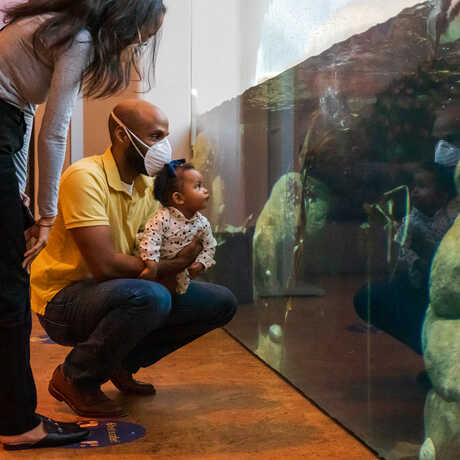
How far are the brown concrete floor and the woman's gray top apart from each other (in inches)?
→ 32.7

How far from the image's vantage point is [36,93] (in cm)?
192

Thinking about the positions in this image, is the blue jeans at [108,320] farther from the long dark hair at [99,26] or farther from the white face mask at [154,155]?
the long dark hair at [99,26]

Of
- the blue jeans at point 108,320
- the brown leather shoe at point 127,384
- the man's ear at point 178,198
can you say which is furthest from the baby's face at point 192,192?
the brown leather shoe at point 127,384

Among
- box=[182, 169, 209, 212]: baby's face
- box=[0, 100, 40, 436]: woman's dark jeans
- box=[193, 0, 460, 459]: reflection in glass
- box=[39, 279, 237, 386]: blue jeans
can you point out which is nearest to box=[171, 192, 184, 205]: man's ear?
box=[182, 169, 209, 212]: baby's face

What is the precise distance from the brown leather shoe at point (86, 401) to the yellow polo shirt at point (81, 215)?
270 millimetres

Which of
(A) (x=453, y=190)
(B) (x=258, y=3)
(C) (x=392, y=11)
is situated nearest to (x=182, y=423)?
(A) (x=453, y=190)

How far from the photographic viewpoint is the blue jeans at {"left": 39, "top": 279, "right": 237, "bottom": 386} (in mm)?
2283

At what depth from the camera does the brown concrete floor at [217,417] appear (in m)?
2.07

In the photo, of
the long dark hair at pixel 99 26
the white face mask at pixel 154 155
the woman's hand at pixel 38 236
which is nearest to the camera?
the long dark hair at pixel 99 26

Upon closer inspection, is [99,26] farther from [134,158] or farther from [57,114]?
[134,158]

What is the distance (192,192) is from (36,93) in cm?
68

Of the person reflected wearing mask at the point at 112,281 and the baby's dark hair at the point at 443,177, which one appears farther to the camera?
the person reflected wearing mask at the point at 112,281

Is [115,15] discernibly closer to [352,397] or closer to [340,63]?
[340,63]

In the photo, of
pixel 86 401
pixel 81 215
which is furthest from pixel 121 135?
pixel 86 401
